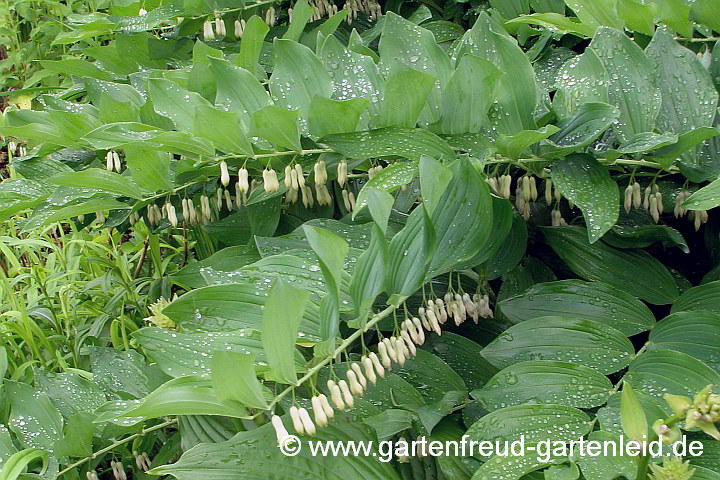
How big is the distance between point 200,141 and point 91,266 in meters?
2.25

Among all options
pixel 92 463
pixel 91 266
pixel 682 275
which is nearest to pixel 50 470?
pixel 92 463

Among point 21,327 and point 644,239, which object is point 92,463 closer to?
point 644,239

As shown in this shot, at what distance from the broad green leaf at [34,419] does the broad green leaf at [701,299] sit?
117 cm

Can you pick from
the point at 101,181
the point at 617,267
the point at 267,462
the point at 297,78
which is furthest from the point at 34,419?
the point at 617,267

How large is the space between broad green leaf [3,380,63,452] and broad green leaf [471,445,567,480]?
0.84 metres

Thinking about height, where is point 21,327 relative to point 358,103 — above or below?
below

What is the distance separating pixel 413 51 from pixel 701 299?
2.19 ft

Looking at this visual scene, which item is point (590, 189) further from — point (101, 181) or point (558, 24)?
point (101, 181)

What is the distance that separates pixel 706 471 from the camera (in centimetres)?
97

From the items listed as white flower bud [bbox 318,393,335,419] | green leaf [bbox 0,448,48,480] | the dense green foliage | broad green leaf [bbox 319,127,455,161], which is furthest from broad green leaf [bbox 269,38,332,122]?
green leaf [bbox 0,448,48,480]

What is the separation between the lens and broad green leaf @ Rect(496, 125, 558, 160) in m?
1.14

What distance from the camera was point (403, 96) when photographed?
3.97 ft

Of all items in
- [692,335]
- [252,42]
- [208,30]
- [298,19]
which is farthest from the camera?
[208,30]

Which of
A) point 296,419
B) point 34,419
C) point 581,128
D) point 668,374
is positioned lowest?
point 34,419
